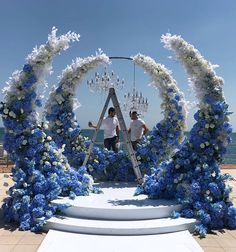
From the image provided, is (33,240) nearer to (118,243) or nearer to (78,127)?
(118,243)

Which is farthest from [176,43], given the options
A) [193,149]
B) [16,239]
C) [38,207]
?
[16,239]

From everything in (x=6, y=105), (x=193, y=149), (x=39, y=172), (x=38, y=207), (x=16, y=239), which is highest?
(x=6, y=105)

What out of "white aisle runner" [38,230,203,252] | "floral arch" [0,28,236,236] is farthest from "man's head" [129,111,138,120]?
"white aisle runner" [38,230,203,252]

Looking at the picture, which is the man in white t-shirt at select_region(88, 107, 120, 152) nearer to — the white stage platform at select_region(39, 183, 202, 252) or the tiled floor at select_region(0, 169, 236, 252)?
the white stage platform at select_region(39, 183, 202, 252)

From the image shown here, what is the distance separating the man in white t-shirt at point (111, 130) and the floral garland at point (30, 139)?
2.38 metres

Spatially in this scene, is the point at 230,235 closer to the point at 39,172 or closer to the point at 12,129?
the point at 39,172

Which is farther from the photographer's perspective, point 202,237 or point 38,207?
point 38,207

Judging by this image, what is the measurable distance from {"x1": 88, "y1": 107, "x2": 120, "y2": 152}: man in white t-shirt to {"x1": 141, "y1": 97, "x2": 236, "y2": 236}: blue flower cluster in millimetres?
2248

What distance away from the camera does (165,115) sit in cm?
800

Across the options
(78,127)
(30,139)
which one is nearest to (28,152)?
(30,139)

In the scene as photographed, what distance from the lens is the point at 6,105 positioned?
237 inches

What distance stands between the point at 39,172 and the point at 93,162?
2353 millimetres

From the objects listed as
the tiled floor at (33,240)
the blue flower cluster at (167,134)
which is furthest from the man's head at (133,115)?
the tiled floor at (33,240)

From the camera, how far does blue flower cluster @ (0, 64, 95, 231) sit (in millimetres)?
5859
